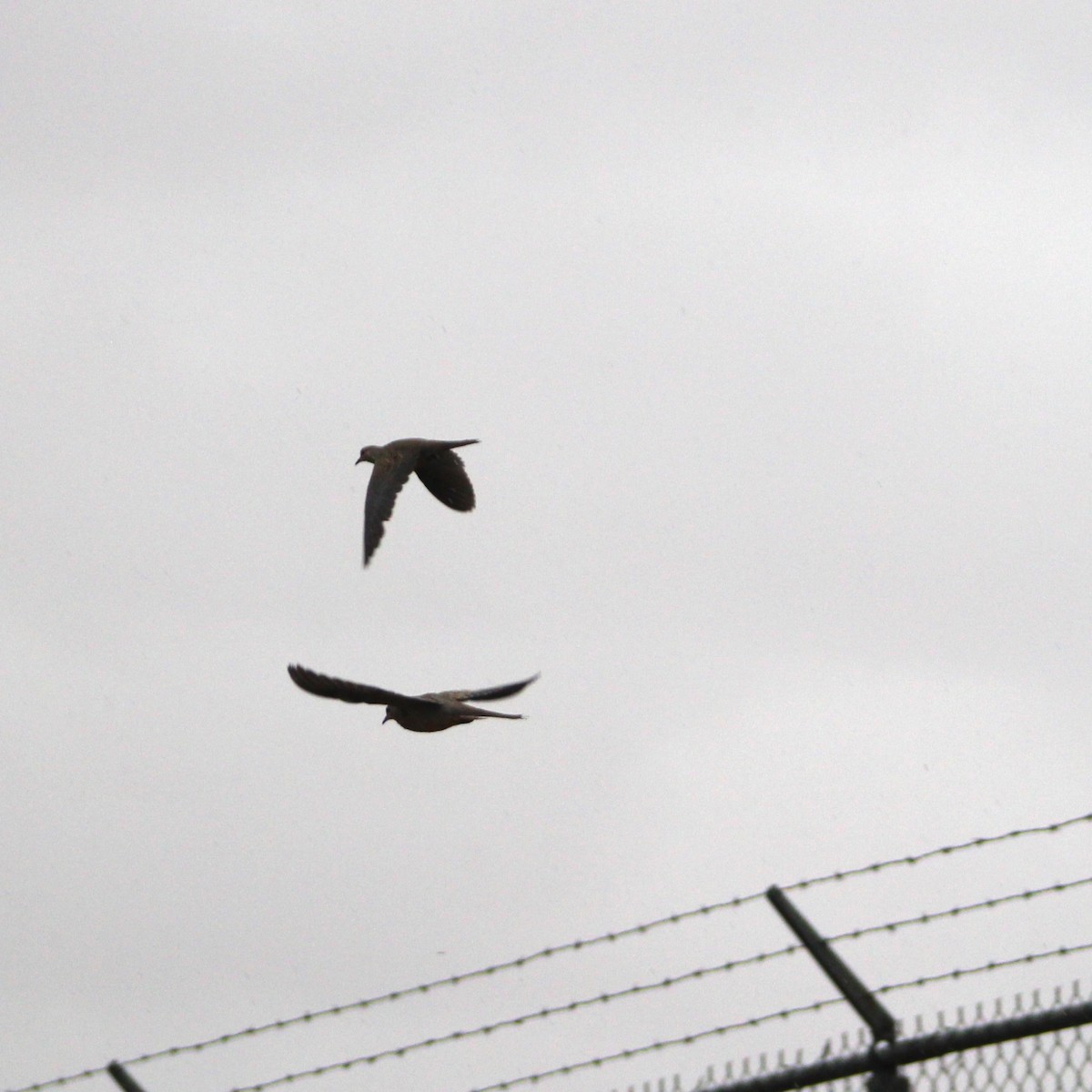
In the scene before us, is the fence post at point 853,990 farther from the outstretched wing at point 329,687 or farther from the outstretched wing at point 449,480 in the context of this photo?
the outstretched wing at point 449,480

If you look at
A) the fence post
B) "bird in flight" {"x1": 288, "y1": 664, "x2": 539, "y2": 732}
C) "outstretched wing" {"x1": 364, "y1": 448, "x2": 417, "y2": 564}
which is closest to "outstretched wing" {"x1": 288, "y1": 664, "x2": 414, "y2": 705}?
"bird in flight" {"x1": 288, "y1": 664, "x2": 539, "y2": 732}

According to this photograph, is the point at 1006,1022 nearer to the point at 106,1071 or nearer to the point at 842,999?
the point at 842,999

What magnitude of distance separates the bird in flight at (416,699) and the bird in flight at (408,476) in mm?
1275

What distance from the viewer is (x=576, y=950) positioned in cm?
447

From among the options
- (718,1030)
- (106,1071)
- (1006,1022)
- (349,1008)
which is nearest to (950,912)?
(1006,1022)

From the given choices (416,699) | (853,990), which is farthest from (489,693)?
(853,990)

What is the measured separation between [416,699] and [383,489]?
8.36ft

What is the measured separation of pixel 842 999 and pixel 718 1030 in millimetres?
273

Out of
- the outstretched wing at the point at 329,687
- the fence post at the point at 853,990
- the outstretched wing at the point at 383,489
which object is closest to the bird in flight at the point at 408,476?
the outstretched wing at the point at 383,489

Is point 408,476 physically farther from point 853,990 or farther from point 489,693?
point 853,990

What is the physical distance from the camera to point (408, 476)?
12.7 m

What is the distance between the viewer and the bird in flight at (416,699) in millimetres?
9008

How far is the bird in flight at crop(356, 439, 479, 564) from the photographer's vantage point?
12188 mm

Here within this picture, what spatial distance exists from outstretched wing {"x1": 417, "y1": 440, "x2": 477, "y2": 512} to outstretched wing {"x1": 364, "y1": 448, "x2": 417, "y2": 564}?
29 centimetres
